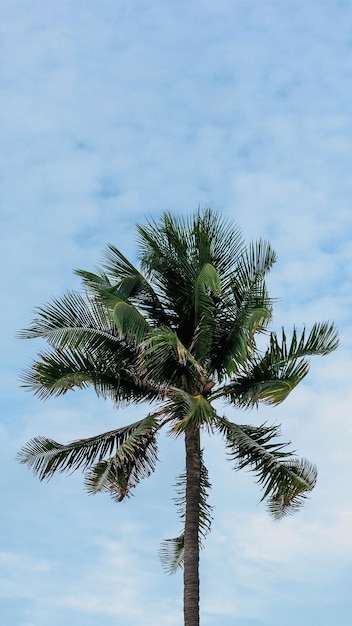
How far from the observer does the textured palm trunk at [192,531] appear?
54.9 ft

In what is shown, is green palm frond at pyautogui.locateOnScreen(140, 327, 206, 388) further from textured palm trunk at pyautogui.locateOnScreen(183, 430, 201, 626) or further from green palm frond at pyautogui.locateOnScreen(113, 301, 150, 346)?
textured palm trunk at pyautogui.locateOnScreen(183, 430, 201, 626)

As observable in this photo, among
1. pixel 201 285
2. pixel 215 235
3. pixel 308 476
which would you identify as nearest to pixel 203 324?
pixel 201 285

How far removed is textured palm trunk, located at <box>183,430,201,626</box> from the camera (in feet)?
54.9

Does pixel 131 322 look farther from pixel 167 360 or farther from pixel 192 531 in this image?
pixel 192 531

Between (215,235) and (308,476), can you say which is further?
(215,235)

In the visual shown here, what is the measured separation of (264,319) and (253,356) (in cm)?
99

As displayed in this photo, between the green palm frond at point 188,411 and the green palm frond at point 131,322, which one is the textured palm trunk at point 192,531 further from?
the green palm frond at point 131,322

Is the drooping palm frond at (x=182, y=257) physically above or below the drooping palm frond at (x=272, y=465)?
above

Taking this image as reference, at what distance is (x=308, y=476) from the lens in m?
17.3

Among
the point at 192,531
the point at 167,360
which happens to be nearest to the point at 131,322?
the point at 167,360

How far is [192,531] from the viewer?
56.6 feet

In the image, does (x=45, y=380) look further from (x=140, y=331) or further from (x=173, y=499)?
(x=173, y=499)

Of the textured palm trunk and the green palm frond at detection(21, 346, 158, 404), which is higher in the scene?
the green palm frond at detection(21, 346, 158, 404)

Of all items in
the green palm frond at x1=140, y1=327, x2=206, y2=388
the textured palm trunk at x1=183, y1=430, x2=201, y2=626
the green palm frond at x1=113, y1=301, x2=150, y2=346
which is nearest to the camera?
the textured palm trunk at x1=183, y1=430, x2=201, y2=626
